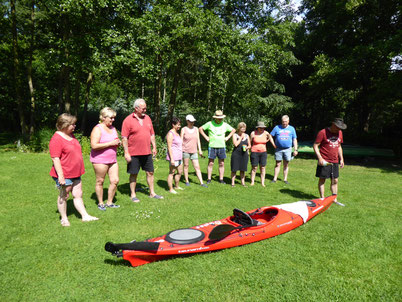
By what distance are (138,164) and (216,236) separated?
2682 millimetres

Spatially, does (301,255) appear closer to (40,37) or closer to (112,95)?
(40,37)

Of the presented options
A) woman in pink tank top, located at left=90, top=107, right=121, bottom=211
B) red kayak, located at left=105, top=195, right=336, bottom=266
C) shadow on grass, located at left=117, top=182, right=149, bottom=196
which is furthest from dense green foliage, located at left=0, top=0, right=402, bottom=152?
red kayak, located at left=105, top=195, right=336, bottom=266

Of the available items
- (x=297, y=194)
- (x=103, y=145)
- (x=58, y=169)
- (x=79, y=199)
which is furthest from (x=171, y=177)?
(x=297, y=194)

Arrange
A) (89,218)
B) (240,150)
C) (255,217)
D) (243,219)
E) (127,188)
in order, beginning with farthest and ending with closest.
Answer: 1. (240,150)
2. (127,188)
3. (255,217)
4. (89,218)
5. (243,219)

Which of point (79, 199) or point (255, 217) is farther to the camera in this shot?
point (255, 217)

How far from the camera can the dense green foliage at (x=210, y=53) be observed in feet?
37.7

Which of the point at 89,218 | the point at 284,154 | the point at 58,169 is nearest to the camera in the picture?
the point at 58,169

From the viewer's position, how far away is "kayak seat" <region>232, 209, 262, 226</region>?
13.8 ft

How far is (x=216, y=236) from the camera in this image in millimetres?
3699

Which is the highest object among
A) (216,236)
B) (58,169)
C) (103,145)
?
(103,145)

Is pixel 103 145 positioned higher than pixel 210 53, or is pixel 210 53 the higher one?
pixel 210 53

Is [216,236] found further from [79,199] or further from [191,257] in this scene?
[79,199]

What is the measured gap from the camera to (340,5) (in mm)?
14766

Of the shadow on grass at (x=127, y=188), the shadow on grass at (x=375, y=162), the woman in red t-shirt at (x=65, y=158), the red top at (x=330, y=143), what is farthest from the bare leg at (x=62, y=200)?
the shadow on grass at (x=375, y=162)
